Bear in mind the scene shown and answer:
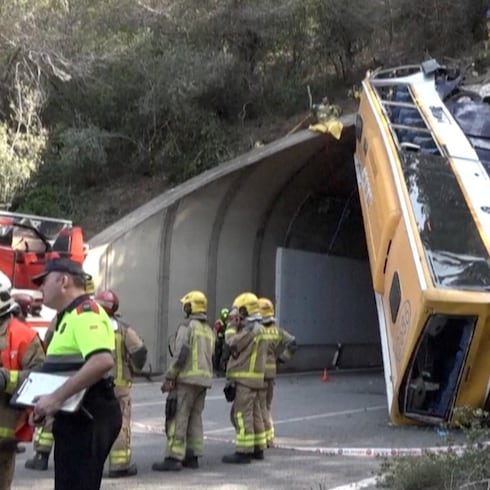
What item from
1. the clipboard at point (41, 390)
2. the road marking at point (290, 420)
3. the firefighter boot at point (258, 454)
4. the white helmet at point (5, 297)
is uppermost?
the white helmet at point (5, 297)

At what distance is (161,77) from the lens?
89.2 feet

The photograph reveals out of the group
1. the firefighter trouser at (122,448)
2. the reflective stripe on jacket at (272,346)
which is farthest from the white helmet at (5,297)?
the reflective stripe on jacket at (272,346)

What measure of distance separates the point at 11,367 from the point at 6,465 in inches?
21.4

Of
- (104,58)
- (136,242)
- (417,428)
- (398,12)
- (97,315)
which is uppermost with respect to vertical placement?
(398,12)

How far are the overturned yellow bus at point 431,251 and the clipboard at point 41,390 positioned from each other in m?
6.67

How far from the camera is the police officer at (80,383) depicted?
494 cm

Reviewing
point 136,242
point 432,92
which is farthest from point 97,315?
point 136,242

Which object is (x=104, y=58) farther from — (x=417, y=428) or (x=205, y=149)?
(x=417, y=428)

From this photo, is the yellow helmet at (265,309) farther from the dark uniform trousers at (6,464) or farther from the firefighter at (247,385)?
the dark uniform trousers at (6,464)

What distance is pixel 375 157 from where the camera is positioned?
50.4 feet

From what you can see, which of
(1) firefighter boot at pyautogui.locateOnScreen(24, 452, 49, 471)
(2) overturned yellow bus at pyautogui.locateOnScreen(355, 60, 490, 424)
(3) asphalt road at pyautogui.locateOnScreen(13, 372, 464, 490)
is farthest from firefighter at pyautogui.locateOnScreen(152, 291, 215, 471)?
(2) overturned yellow bus at pyautogui.locateOnScreen(355, 60, 490, 424)

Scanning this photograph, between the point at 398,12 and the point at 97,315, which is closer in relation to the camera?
the point at 97,315

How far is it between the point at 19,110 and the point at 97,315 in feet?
67.7

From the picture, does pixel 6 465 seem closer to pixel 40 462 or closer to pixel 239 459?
pixel 40 462
